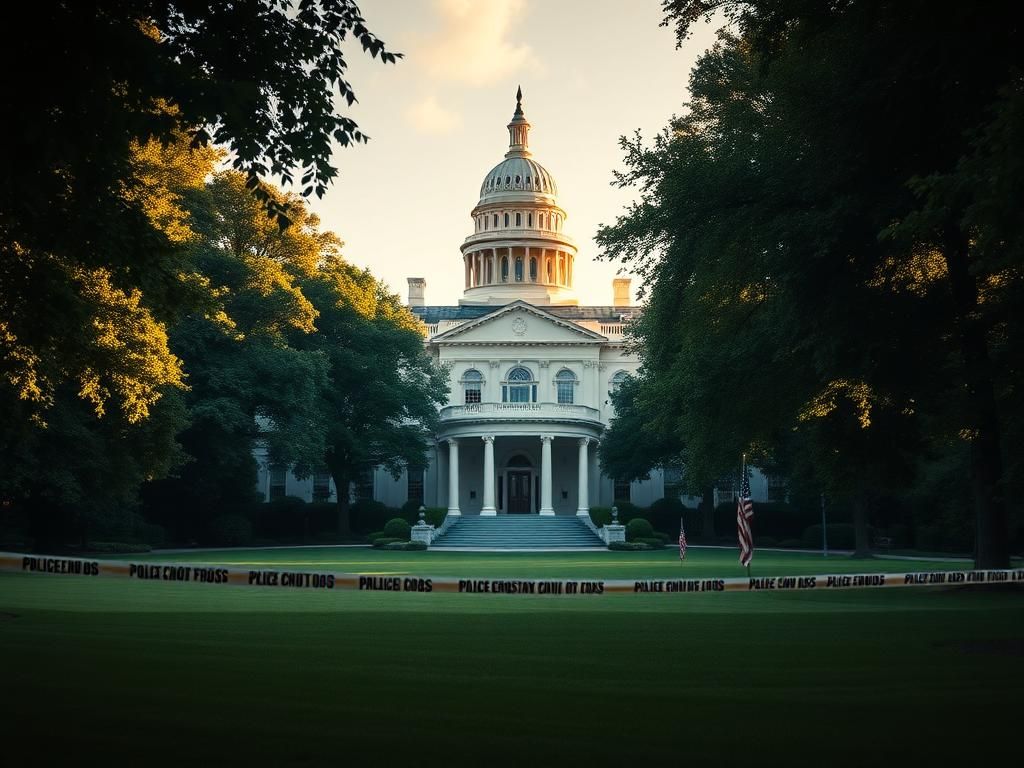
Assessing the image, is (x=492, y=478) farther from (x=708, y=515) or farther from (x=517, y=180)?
(x=517, y=180)

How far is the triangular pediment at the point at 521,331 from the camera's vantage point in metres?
73.7

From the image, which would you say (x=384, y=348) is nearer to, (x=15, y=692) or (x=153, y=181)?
(x=153, y=181)

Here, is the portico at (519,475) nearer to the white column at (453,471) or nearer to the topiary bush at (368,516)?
the white column at (453,471)

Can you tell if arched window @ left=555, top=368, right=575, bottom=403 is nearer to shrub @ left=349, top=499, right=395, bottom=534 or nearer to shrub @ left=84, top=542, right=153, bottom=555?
shrub @ left=349, top=499, right=395, bottom=534

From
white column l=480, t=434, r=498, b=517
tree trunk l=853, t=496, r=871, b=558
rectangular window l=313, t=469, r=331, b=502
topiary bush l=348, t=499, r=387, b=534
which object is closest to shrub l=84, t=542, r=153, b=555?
topiary bush l=348, t=499, r=387, b=534

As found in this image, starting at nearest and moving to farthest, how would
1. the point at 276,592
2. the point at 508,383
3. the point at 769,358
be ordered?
the point at 276,592
the point at 769,358
the point at 508,383

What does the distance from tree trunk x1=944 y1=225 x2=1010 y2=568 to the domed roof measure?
7717 centimetres

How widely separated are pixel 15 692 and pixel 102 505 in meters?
33.9

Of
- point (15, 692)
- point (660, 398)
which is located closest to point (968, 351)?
point (660, 398)

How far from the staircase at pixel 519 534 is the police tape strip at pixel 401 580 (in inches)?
1336

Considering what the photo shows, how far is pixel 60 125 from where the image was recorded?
36.8 ft

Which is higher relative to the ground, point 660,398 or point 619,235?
point 619,235

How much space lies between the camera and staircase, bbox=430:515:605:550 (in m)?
54.9

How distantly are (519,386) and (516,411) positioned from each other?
740 centimetres
